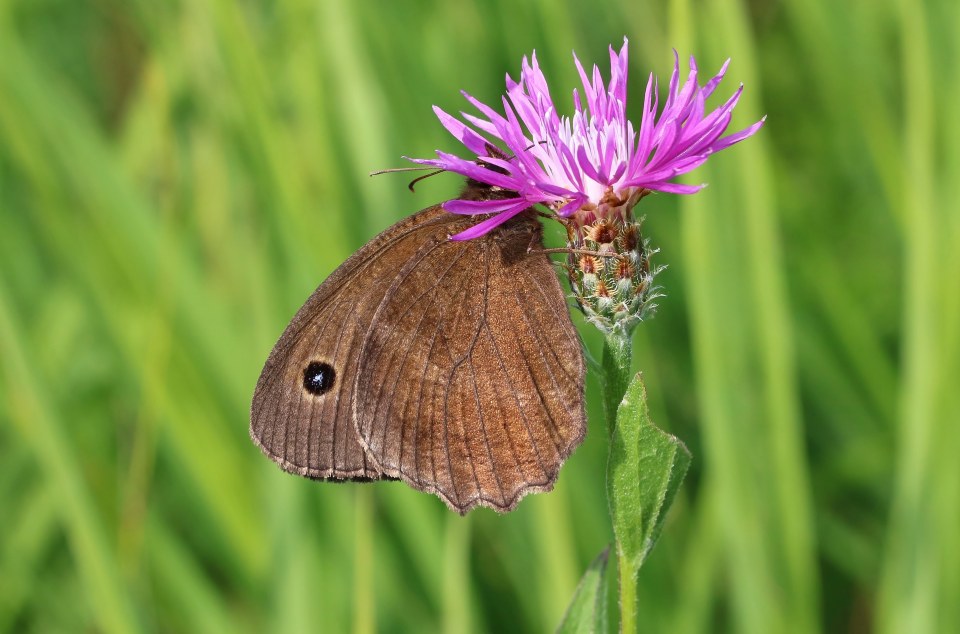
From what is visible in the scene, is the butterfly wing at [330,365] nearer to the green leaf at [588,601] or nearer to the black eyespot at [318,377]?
the black eyespot at [318,377]

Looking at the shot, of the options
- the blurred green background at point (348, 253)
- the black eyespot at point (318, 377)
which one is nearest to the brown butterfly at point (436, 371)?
the black eyespot at point (318, 377)

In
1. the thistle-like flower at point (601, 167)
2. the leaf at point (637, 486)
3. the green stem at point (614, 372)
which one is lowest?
the leaf at point (637, 486)

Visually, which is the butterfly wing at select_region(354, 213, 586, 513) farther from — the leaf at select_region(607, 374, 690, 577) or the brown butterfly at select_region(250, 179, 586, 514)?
the leaf at select_region(607, 374, 690, 577)

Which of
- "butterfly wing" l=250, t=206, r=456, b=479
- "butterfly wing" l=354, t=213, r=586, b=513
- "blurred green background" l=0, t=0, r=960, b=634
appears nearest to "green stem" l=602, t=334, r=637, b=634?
"butterfly wing" l=354, t=213, r=586, b=513

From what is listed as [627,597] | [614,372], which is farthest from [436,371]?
[627,597]

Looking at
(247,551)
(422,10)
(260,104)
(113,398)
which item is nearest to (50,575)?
(113,398)

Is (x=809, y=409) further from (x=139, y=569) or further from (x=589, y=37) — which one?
(x=139, y=569)

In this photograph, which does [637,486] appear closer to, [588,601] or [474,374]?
[588,601]

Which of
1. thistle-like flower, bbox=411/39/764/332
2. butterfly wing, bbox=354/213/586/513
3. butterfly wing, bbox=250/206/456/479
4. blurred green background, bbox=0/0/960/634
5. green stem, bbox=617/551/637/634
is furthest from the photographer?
blurred green background, bbox=0/0/960/634
